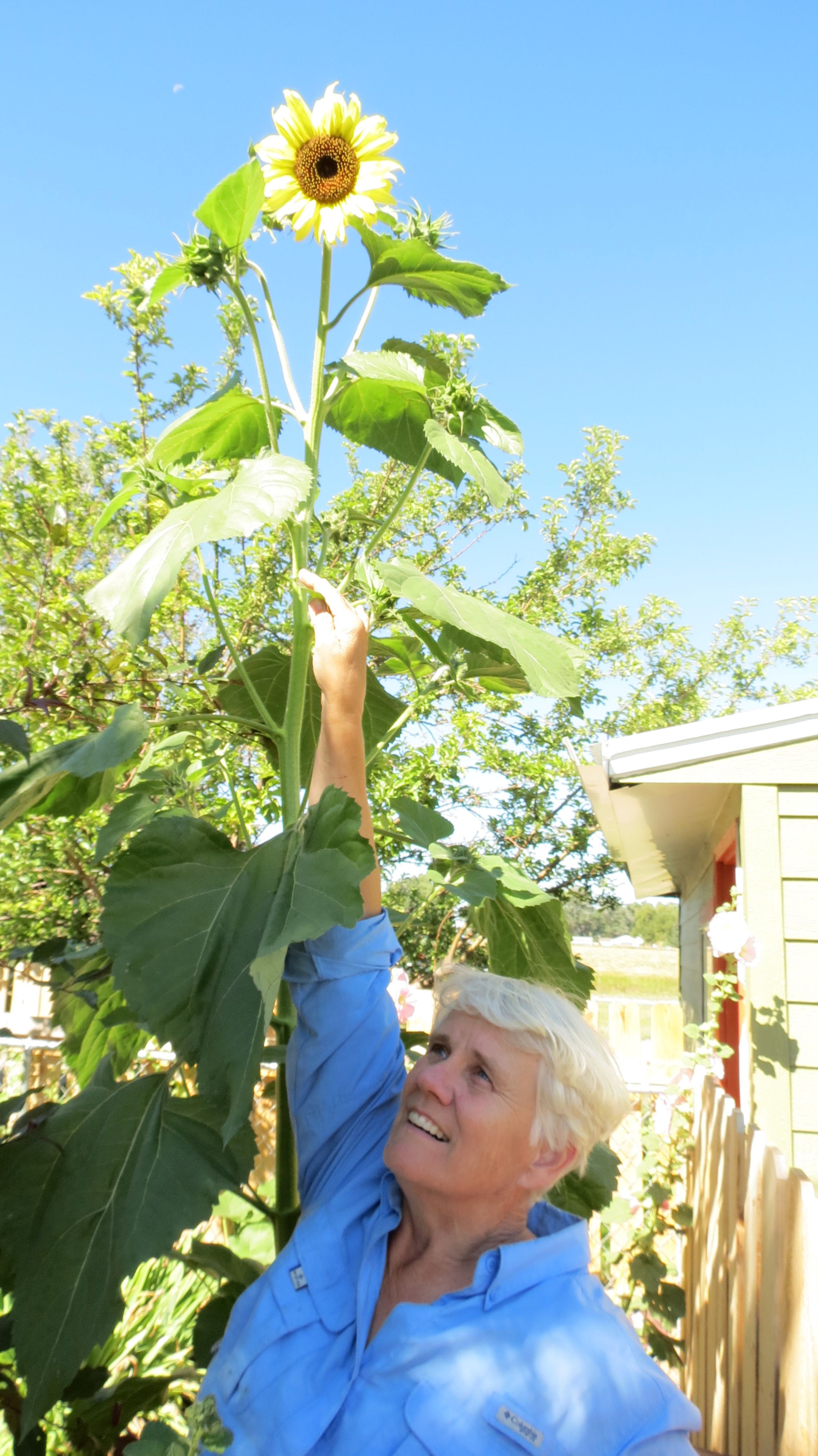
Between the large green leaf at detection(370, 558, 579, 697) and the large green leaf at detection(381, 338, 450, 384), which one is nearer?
the large green leaf at detection(370, 558, 579, 697)

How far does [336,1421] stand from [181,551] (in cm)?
102

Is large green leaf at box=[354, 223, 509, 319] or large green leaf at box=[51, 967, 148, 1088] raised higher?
large green leaf at box=[354, 223, 509, 319]

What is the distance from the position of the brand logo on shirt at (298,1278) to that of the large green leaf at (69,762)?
0.69m

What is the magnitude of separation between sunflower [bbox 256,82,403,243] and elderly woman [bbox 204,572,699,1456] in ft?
1.74

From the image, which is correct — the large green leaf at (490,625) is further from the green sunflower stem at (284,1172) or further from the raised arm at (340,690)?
the green sunflower stem at (284,1172)

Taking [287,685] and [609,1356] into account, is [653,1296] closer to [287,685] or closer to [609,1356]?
[609,1356]

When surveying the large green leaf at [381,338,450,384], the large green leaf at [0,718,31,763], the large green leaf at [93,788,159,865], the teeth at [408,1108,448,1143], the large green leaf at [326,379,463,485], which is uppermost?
the large green leaf at [381,338,450,384]

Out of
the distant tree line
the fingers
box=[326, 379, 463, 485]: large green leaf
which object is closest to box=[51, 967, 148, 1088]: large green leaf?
the fingers

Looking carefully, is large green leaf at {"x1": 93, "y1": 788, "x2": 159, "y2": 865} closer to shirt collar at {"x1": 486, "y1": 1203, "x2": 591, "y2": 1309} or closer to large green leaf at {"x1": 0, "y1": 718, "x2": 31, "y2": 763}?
large green leaf at {"x1": 0, "y1": 718, "x2": 31, "y2": 763}

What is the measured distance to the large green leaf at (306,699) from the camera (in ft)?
5.76

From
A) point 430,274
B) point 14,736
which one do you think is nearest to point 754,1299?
point 14,736

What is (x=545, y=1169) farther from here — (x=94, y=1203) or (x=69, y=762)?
(x=69, y=762)

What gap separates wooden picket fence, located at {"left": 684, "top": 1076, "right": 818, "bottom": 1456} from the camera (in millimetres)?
1886

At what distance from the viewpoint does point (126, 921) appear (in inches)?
49.3
